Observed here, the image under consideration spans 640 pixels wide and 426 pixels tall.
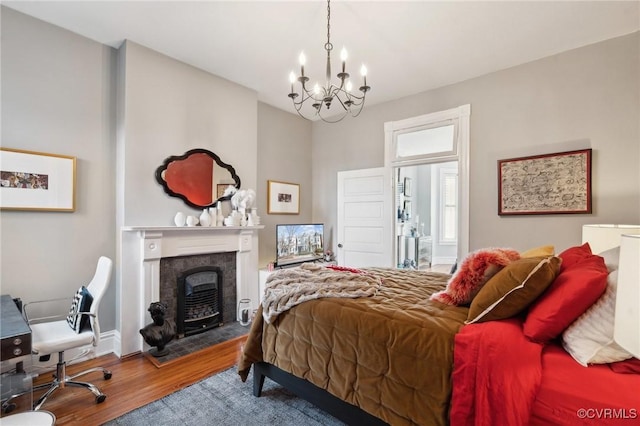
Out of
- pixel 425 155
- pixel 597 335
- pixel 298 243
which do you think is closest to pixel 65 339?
pixel 298 243

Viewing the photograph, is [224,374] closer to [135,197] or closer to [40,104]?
[135,197]

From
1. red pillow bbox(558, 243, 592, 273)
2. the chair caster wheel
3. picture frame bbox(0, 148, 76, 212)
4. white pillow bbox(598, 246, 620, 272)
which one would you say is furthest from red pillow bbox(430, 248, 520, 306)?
picture frame bbox(0, 148, 76, 212)

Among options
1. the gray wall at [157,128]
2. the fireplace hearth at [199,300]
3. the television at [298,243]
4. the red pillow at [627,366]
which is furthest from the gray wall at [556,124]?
the fireplace hearth at [199,300]

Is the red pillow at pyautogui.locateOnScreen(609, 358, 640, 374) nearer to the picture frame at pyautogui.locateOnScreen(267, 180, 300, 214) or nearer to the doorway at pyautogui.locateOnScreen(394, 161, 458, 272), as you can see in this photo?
the picture frame at pyautogui.locateOnScreen(267, 180, 300, 214)

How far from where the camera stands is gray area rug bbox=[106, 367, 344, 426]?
6.32 feet

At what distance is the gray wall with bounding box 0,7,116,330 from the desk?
0.37 metres

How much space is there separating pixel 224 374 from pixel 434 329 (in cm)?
192

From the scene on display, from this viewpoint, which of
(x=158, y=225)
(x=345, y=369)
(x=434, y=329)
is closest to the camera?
(x=434, y=329)

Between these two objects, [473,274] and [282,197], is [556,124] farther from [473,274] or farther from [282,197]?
[282,197]

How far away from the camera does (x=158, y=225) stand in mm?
3180

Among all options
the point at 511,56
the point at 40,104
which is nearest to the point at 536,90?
the point at 511,56

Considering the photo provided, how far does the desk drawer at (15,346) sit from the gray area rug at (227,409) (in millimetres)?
801

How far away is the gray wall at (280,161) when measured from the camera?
4555 millimetres

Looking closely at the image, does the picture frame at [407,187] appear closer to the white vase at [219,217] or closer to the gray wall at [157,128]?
the gray wall at [157,128]
